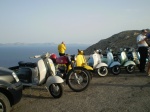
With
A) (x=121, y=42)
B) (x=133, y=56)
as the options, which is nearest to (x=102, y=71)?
(x=133, y=56)

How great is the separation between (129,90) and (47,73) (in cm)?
252

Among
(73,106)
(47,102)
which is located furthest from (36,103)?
(73,106)

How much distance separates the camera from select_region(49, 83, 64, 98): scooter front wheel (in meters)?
6.44

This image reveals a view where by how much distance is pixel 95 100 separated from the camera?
20.0 ft

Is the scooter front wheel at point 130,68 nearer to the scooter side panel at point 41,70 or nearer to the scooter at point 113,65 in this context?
the scooter at point 113,65

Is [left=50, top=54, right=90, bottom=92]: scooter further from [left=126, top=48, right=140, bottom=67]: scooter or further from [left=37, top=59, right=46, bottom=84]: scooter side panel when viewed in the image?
[left=126, top=48, right=140, bottom=67]: scooter

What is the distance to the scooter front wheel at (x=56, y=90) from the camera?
21.1 feet

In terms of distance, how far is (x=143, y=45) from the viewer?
33.1 ft

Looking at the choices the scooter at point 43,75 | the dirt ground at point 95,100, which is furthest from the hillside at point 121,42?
the scooter at point 43,75

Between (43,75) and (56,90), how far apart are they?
636 millimetres

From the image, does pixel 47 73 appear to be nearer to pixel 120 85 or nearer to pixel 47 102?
pixel 47 102

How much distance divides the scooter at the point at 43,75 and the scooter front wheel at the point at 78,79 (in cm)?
54

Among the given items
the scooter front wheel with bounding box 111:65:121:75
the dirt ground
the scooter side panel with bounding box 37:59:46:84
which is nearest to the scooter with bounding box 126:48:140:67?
the scooter front wheel with bounding box 111:65:121:75

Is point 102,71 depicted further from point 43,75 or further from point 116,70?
point 43,75
